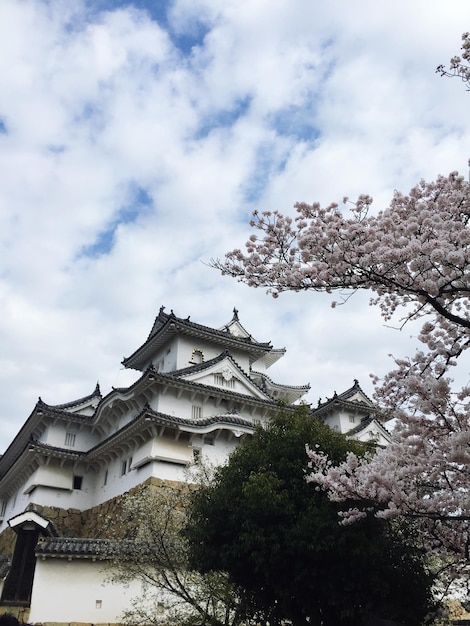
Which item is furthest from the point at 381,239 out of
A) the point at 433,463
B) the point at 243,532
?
the point at 243,532

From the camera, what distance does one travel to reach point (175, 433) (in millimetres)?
25906

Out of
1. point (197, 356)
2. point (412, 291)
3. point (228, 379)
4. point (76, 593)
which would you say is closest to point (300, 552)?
point (412, 291)

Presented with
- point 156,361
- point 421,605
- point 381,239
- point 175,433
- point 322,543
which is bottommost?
point 421,605

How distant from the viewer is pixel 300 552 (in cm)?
1035

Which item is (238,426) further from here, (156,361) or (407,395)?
(407,395)

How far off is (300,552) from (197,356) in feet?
77.4

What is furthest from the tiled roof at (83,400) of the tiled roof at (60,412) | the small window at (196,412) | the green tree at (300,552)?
the green tree at (300,552)

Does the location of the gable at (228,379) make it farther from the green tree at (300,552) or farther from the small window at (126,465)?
the green tree at (300,552)

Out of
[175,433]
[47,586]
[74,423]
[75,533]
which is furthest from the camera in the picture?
[74,423]

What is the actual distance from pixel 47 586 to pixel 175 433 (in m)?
10.4

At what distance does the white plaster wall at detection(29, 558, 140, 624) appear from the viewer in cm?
1602

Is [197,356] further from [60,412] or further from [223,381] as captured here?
[60,412]

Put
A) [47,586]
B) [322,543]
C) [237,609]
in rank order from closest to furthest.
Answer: [322,543]
[237,609]
[47,586]

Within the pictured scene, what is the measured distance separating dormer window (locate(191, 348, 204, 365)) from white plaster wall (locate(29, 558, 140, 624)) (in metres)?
17.2
